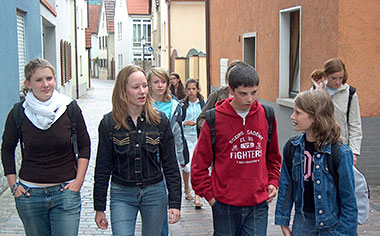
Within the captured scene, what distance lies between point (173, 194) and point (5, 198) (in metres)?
4.40

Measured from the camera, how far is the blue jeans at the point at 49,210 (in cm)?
362

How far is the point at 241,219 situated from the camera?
3520mm

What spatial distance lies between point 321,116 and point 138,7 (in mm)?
52735

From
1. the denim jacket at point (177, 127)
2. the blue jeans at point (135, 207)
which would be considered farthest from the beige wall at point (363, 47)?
the blue jeans at point (135, 207)

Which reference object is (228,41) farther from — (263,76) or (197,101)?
(197,101)

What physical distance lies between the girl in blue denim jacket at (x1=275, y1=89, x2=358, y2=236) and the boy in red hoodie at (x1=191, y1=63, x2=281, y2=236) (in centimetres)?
25

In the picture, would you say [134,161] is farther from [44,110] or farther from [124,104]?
[44,110]

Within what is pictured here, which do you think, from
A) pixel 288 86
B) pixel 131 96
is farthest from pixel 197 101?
pixel 131 96

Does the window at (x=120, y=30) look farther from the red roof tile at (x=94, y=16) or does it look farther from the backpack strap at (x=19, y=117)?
the backpack strap at (x=19, y=117)

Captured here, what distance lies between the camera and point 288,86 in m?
9.77

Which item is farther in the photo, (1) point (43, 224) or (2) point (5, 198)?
(2) point (5, 198)

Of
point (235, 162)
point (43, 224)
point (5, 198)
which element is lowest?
point (5, 198)

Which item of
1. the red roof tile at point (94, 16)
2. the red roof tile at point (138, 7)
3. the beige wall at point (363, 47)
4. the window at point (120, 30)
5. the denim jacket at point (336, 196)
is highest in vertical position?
the red roof tile at point (94, 16)

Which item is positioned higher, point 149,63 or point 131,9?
point 131,9
